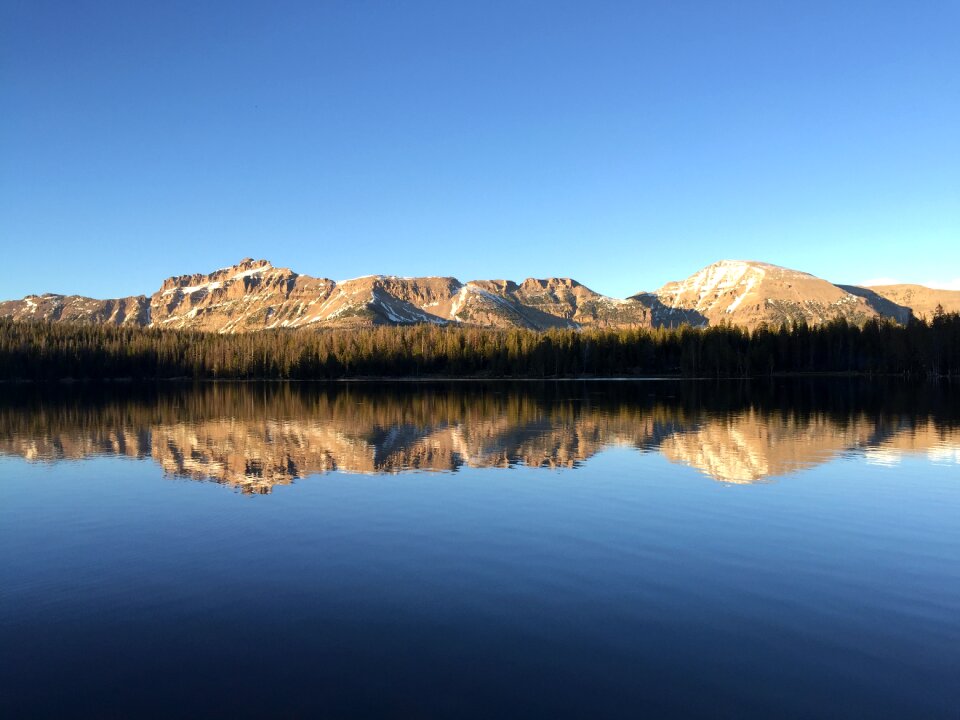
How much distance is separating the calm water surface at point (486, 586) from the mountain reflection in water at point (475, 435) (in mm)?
936

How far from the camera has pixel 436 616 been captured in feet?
55.1

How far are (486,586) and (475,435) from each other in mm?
39067

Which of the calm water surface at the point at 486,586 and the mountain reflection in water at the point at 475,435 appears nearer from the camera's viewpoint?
the calm water surface at the point at 486,586

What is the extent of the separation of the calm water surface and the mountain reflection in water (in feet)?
3.07

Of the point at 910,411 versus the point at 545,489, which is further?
the point at 910,411

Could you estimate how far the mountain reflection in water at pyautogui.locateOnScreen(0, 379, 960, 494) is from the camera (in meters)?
42.1

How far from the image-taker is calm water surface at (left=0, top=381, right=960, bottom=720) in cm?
1309

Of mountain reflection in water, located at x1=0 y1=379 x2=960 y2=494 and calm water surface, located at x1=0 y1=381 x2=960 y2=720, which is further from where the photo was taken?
mountain reflection in water, located at x1=0 y1=379 x2=960 y2=494

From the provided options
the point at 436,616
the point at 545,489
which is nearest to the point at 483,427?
the point at 545,489

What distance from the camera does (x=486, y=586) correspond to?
1906cm

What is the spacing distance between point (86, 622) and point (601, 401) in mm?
89001

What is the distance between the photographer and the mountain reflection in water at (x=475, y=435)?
4212cm

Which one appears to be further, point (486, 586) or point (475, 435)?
point (475, 435)

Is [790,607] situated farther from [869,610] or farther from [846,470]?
[846,470]
